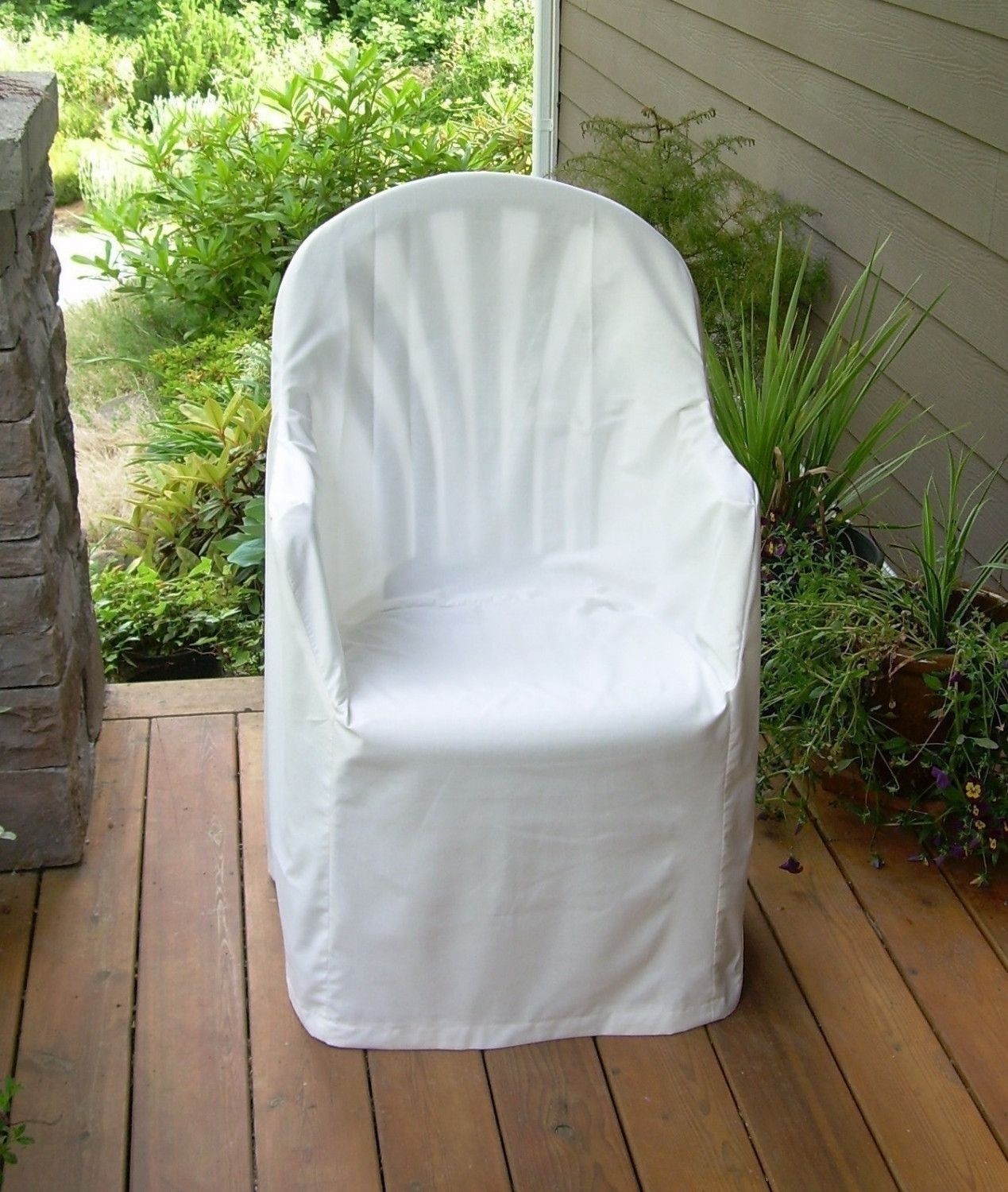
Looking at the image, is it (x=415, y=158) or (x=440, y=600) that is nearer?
(x=440, y=600)

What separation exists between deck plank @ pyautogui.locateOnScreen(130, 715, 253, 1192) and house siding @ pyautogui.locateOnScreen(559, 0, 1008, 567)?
1.40 meters

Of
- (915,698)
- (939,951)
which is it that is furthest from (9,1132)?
Result: (915,698)

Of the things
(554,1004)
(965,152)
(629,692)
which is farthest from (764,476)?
(554,1004)

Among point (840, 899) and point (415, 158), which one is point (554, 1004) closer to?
point (840, 899)

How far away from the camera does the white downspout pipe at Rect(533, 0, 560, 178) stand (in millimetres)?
5066

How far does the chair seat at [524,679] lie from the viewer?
150cm

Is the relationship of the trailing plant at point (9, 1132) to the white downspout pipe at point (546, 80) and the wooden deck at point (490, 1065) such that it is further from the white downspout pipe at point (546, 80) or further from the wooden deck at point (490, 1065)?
the white downspout pipe at point (546, 80)

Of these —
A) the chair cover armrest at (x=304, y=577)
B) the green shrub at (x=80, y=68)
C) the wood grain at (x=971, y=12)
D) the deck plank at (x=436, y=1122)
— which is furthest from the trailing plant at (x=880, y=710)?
the green shrub at (x=80, y=68)

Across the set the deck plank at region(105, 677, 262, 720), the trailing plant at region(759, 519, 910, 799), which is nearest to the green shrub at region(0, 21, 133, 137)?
the deck plank at region(105, 677, 262, 720)

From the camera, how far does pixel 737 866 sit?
163 cm

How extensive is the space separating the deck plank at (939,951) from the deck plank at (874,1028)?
2cm

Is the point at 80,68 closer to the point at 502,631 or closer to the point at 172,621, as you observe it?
the point at 172,621

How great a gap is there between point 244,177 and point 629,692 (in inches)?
138

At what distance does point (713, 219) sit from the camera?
2865mm
